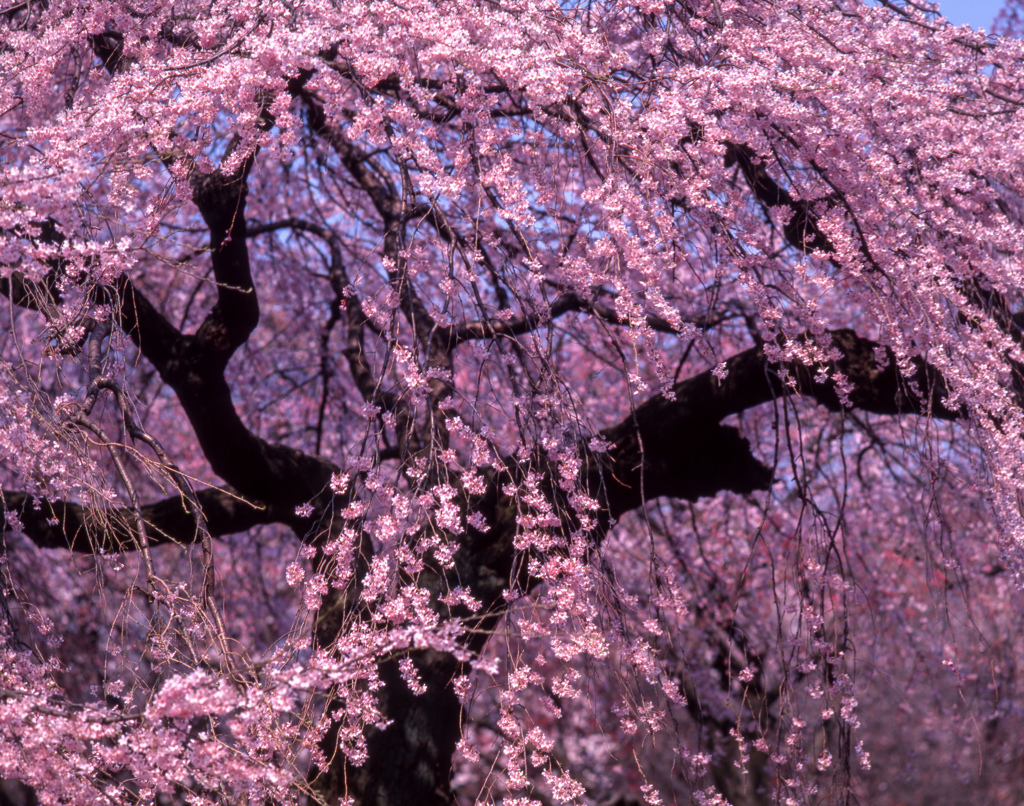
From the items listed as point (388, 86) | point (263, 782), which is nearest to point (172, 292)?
point (388, 86)

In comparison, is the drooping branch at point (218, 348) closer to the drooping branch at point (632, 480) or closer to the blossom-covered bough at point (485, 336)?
the blossom-covered bough at point (485, 336)

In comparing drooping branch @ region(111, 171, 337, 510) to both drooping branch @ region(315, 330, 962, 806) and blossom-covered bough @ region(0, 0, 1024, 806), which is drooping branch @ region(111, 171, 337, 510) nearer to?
blossom-covered bough @ region(0, 0, 1024, 806)

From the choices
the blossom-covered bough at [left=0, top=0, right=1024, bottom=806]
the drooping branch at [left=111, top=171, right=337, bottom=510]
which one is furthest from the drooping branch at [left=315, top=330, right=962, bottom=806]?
the drooping branch at [left=111, top=171, right=337, bottom=510]

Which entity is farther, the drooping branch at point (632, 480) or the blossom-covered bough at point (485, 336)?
the drooping branch at point (632, 480)

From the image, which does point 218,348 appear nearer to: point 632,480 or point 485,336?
point 485,336

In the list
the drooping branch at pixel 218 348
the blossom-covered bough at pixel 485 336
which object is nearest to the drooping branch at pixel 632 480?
the blossom-covered bough at pixel 485 336

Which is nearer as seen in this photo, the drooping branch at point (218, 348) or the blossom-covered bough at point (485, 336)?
the blossom-covered bough at point (485, 336)

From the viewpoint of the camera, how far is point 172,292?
8305 mm

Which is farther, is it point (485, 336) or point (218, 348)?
point (218, 348)

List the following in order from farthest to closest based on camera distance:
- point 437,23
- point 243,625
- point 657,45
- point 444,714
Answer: point 243,625 → point 444,714 → point 657,45 → point 437,23

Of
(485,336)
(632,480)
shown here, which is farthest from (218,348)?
(632,480)

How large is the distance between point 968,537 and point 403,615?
6927 millimetres

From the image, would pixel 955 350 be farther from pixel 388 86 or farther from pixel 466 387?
pixel 466 387

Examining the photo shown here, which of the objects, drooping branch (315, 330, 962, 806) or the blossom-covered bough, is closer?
the blossom-covered bough
